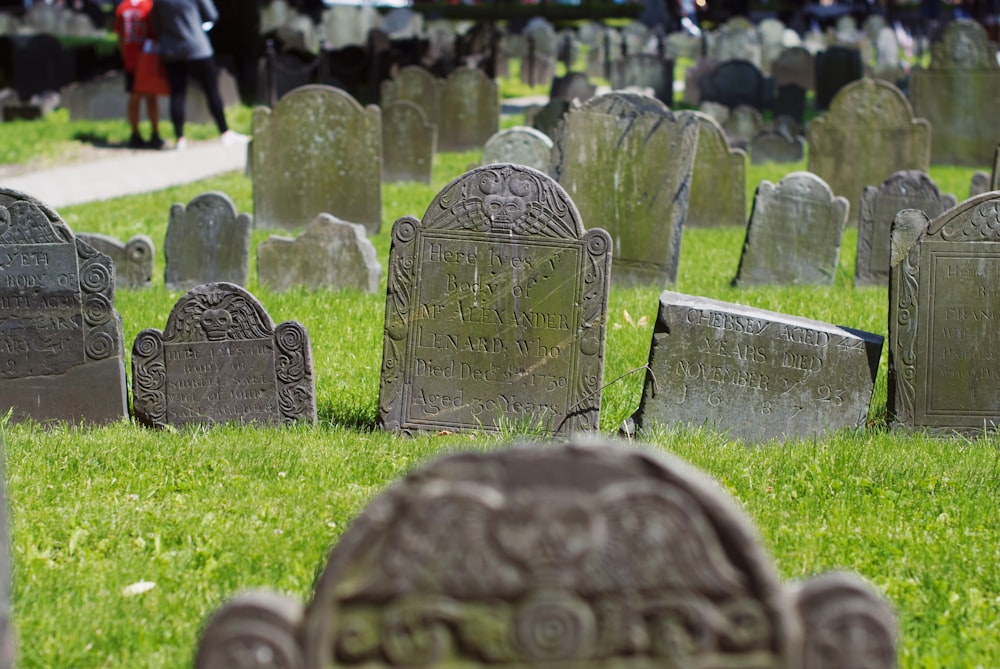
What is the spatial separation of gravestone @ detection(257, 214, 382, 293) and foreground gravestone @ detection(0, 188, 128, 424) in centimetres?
315

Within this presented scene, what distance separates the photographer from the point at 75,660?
12.5 ft

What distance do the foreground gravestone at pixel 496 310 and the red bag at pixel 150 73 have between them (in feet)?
38.1

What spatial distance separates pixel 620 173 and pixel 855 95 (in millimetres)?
4377

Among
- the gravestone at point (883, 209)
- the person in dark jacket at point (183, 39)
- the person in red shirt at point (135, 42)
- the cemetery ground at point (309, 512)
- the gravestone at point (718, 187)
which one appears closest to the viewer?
the cemetery ground at point (309, 512)

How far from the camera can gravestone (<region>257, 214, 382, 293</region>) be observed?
9523 millimetres

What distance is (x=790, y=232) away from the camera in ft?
33.3

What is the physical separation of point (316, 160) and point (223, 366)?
20.6 ft

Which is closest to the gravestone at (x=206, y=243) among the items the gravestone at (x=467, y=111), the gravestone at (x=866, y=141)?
the gravestone at (x=866, y=141)

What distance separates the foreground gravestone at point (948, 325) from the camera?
650cm

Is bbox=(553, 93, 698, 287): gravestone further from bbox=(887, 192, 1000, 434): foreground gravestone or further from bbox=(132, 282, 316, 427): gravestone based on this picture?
bbox=(132, 282, 316, 427): gravestone

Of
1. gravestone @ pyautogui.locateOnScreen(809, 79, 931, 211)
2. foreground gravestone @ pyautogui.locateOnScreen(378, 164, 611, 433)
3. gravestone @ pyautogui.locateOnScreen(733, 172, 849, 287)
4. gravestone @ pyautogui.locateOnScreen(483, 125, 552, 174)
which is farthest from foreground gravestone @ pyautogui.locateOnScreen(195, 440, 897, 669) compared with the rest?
gravestone @ pyautogui.locateOnScreen(809, 79, 931, 211)

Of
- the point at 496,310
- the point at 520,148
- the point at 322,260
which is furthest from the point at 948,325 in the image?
the point at 520,148

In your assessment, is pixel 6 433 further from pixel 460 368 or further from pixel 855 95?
pixel 855 95

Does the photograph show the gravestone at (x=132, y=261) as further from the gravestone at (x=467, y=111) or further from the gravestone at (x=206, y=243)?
the gravestone at (x=467, y=111)
